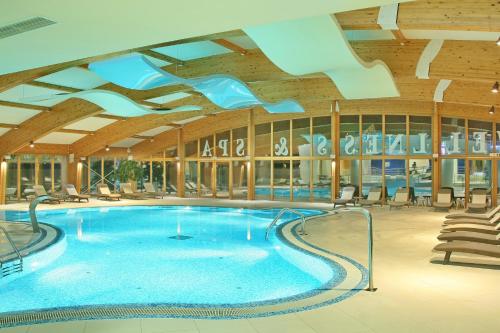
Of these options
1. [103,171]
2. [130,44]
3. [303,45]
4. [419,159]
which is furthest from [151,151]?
[130,44]

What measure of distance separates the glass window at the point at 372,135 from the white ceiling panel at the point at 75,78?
32.7ft

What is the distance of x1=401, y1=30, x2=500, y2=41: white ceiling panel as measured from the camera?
880 cm

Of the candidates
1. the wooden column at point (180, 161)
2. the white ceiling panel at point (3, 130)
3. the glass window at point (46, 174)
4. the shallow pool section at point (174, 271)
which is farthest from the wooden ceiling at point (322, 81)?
the shallow pool section at point (174, 271)

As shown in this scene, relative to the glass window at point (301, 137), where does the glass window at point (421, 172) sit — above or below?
below

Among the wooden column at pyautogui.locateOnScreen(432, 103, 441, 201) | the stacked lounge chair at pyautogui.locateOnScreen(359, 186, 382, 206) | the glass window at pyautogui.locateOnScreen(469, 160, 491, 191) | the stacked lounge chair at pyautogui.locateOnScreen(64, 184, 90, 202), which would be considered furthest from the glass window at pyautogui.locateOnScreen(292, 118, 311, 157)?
the stacked lounge chair at pyautogui.locateOnScreen(64, 184, 90, 202)

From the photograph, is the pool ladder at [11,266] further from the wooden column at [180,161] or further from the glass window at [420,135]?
the wooden column at [180,161]

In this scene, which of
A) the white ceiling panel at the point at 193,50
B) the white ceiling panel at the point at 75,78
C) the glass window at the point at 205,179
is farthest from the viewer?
the glass window at the point at 205,179

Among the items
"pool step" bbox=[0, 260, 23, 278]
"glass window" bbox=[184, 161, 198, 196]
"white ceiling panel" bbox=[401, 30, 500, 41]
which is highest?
"white ceiling panel" bbox=[401, 30, 500, 41]

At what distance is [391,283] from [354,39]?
7.14 m

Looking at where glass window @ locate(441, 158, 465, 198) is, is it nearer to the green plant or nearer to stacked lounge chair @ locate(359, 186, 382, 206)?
stacked lounge chair @ locate(359, 186, 382, 206)

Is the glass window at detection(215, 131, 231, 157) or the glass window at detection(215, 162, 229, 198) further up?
the glass window at detection(215, 131, 231, 157)

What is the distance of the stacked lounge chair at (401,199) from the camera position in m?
15.6

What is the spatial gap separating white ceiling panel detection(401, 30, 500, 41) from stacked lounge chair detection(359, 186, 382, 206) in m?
7.18

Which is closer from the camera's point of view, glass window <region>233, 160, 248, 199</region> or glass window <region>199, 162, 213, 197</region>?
glass window <region>233, 160, 248, 199</region>
